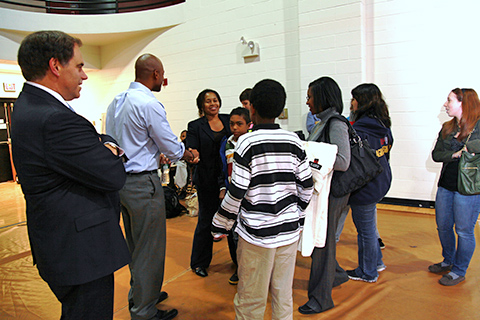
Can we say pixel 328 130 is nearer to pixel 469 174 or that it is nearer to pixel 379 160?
pixel 379 160

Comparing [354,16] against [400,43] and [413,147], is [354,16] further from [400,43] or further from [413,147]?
[413,147]

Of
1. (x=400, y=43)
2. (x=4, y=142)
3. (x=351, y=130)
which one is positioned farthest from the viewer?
(x=4, y=142)

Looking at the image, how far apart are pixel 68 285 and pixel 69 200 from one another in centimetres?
34

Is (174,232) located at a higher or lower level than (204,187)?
lower

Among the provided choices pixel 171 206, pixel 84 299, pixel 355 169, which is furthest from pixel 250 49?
pixel 84 299

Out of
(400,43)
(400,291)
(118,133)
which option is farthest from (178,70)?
(400,291)

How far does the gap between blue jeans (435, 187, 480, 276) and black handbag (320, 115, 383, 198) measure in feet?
2.48

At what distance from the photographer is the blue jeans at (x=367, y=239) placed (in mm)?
2660

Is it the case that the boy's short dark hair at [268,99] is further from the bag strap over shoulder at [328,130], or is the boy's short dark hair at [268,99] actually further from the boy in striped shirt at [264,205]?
the bag strap over shoulder at [328,130]

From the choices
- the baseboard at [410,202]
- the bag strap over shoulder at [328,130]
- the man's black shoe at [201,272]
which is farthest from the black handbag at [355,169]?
the baseboard at [410,202]

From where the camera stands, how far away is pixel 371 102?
2623mm

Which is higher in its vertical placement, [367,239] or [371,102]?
[371,102]

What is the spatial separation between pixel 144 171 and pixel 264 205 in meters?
0.90

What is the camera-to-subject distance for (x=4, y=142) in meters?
8.54
